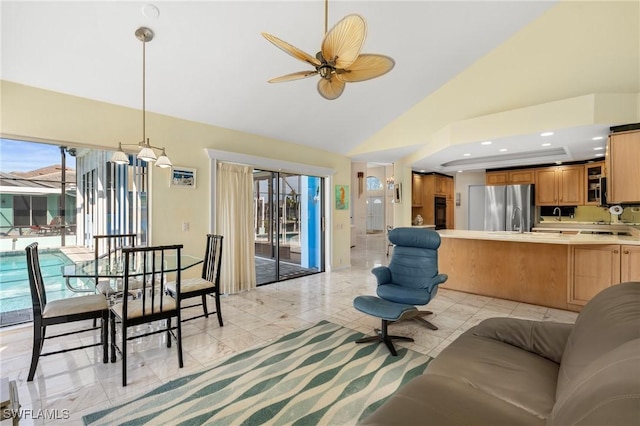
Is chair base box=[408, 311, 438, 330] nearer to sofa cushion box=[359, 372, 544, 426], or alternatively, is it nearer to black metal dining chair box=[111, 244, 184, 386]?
sofa cushion box=[359, 372, 544, 426]

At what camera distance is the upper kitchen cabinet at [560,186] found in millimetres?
6047

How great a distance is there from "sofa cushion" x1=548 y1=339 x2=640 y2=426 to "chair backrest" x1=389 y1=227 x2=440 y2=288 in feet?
7.40

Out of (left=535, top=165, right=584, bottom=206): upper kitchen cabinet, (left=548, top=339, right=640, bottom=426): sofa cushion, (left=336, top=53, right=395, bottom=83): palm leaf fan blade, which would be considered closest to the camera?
(left=548, top=339, right=640, bottom=426): sofa cushion

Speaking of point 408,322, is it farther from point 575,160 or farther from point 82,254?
point 575,160

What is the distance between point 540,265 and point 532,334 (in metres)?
2.81

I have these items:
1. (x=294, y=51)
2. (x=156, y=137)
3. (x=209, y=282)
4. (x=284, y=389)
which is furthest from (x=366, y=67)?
(x=156, y=137)

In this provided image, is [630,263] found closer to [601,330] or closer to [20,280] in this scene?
[601,330]

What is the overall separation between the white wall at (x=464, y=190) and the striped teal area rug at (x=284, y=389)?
6688 mm

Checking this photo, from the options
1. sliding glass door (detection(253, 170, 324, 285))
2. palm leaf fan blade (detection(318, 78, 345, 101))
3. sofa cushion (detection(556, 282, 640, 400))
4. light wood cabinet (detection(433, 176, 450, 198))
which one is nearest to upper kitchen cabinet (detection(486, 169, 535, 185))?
light wood cabinet (detection(433, 176, 450, 198))

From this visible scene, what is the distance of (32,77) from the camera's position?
296 centimetres

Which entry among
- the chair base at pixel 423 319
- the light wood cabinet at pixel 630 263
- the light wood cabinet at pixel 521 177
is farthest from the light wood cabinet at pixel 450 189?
the chair base at pixel 423 319

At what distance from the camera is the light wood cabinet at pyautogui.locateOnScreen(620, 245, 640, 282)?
11.5ft

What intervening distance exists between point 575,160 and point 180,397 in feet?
25.3

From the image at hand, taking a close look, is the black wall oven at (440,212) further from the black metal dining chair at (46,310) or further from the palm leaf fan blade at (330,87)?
the black metal dining chair at (46,310)
